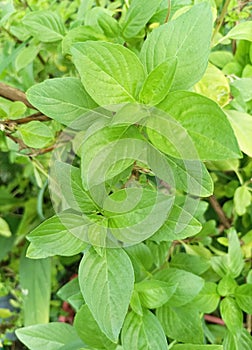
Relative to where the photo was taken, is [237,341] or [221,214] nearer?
[237,341]

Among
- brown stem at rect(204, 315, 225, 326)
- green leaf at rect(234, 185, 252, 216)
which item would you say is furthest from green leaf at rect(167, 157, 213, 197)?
brown stem at rect(204, 315, 225, 326)

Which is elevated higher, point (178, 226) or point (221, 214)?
point (178, 226)

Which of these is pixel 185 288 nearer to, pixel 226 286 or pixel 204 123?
pixel 226 286

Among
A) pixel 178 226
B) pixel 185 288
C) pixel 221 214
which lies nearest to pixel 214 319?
pixel 221 214

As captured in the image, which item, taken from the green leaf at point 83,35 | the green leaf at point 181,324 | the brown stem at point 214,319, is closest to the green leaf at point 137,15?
the green leaf at point 83,35

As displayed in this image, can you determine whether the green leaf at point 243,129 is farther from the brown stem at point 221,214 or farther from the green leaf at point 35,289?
the green leaf at point 35,289

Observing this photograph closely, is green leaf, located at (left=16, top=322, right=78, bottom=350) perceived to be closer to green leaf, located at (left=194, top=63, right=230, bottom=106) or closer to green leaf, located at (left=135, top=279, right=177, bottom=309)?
green leaf, located at (left=135, top=279, right=177, bottom=309)

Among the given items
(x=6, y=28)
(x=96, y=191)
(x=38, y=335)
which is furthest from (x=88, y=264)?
(x=6, y=28)
